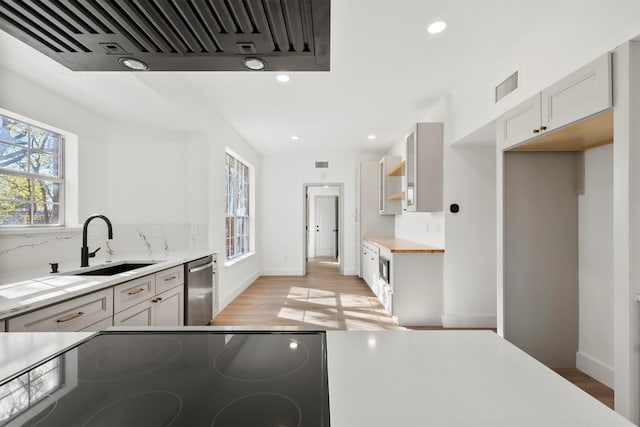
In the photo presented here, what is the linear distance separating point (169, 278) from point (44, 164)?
145 centimetres

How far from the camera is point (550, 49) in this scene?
2002 millimetres

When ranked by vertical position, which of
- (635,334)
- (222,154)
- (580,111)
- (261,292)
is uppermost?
(222,154)

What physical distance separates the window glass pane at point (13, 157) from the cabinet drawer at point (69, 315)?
1402mm

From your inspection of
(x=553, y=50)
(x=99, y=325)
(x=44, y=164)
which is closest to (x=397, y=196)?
(x=553, y=50)

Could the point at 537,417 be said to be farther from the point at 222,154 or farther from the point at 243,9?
the point at 222,154

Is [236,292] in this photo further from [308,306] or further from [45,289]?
[45,289]

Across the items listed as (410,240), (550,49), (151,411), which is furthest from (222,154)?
(151,411)

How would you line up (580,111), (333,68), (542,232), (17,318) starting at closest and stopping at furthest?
(17,318) → (580,111) → (542,232) → (333,68)

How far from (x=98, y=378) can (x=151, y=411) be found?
230mm

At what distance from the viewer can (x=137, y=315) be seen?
223 cm

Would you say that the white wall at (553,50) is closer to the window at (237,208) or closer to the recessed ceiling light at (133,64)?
the recessed ceiling light at (133,64)

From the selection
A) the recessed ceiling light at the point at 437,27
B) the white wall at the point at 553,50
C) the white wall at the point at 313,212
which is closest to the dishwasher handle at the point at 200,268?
the recessed ceiling light at the point at 437,27

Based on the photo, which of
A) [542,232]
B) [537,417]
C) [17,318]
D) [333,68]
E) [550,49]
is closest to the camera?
[537,417]

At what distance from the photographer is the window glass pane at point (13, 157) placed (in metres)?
2.30
